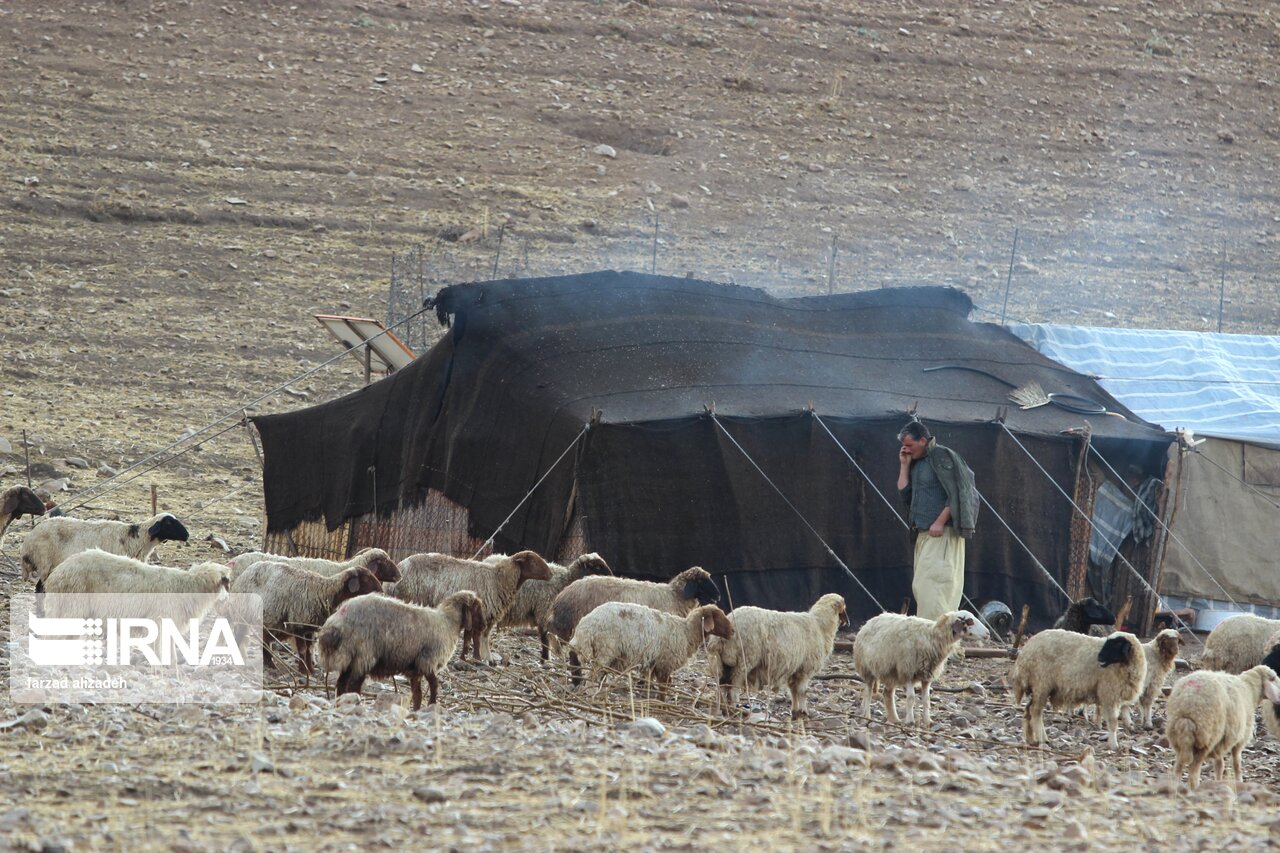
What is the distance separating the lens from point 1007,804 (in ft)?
20.4

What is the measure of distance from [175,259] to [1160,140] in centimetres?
2368

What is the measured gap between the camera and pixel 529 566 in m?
10.9

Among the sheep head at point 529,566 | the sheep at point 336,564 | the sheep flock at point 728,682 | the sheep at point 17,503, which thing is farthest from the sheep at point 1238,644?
the sheep at point 17,503

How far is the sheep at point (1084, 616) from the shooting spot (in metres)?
12.3

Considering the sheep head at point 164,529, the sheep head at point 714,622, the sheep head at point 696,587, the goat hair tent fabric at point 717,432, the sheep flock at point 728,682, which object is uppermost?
the goat hair tent fabric at point 717,432

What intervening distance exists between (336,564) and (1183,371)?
31.6 feet

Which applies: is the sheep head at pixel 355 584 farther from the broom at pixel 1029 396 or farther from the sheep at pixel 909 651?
the broom at pixel 1029 396

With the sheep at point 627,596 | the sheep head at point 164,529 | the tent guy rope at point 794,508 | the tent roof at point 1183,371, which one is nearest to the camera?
the sheep at point 627,596

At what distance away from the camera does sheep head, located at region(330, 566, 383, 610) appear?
32.1 feet

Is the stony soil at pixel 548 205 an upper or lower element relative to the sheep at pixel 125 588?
upper

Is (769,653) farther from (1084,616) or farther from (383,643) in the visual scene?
(1084,616)

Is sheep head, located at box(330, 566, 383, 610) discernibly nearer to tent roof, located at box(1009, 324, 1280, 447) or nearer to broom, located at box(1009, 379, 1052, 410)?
broom, located at box(1009, 379, 1052, 410)

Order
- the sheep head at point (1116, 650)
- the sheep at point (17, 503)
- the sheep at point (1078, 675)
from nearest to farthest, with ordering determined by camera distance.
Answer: the sheep head at point (1116, 650) → the sheep at point (1078, 675) → the sheep at point (17, 503)

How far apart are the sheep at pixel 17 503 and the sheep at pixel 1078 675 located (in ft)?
27.1
